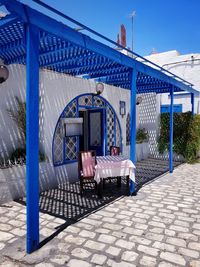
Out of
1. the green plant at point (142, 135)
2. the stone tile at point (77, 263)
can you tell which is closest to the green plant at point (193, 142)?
the green plant at point (142, 135)

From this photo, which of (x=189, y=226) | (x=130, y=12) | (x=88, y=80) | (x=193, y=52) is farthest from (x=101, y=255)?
(x=130, y=12)

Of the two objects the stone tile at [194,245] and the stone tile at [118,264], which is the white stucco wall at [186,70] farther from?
the stone tile at [118,264]

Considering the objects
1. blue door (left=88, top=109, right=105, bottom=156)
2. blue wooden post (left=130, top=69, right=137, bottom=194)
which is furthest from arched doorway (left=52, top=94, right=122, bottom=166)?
blue wooden post (left=130, top=69, right=137, bottom=194)

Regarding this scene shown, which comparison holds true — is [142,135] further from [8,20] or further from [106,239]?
[8,20]

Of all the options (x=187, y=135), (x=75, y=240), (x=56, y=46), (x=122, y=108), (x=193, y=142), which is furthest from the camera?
(x=187, y=135)

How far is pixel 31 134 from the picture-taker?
129 inches

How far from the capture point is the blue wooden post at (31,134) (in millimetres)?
3227

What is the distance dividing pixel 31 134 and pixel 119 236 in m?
1.99

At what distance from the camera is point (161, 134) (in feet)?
37.6

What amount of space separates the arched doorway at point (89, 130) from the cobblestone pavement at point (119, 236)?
2.30 meters

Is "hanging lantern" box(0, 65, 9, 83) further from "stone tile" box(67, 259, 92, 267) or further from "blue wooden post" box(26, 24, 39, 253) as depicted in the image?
"stone tile" box(67, 259, 92, 267)

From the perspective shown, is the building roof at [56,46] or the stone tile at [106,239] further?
the stone tile at [106,239]

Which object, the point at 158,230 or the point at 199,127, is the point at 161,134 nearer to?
the point at 199,127

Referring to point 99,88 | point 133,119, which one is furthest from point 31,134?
point 99,88
